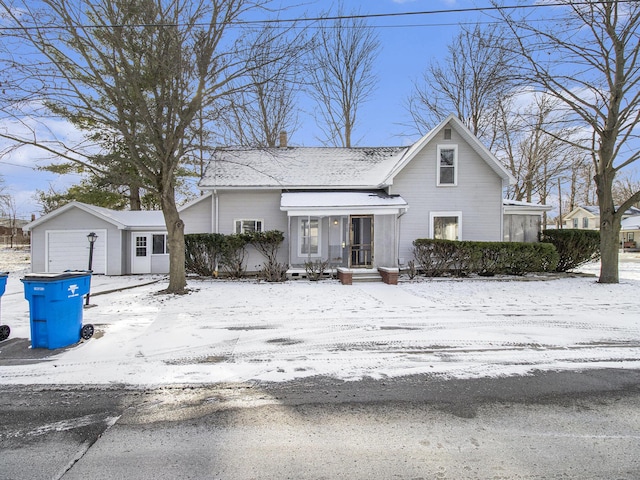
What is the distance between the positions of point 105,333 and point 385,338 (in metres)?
4.81

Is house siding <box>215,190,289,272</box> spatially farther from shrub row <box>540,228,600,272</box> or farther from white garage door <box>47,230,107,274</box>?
shrub row <box>540,228,600,272</box>

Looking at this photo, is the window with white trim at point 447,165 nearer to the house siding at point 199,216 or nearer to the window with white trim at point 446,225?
the window with white trim at point 446,225

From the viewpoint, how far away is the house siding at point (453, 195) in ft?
47.3

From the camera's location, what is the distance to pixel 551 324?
6.61 metres

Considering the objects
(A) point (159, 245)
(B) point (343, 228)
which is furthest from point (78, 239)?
(B) point (343, 228)

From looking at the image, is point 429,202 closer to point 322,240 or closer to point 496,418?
point 322,240

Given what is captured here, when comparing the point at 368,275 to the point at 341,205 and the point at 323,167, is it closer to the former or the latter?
the point at 341,205

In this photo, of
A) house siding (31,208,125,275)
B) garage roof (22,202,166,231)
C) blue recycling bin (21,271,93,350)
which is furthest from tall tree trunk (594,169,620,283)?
house siding (31,208,125,275)

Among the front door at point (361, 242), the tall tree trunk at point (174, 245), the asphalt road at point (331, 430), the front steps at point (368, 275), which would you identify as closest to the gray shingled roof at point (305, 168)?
the front door at point (361, 242)

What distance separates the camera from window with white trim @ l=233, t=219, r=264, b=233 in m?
14.6

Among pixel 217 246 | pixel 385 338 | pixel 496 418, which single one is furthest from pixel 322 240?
pixel 496 418

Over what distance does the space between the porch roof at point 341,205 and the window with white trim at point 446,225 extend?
A: 1854mm

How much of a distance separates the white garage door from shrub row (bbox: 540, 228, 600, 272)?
2024cm

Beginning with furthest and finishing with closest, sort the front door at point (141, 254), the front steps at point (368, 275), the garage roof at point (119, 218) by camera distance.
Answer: the front door at point (141, 254)
the garage roof at point (119, 218)
the front steps at point (368, 275)
